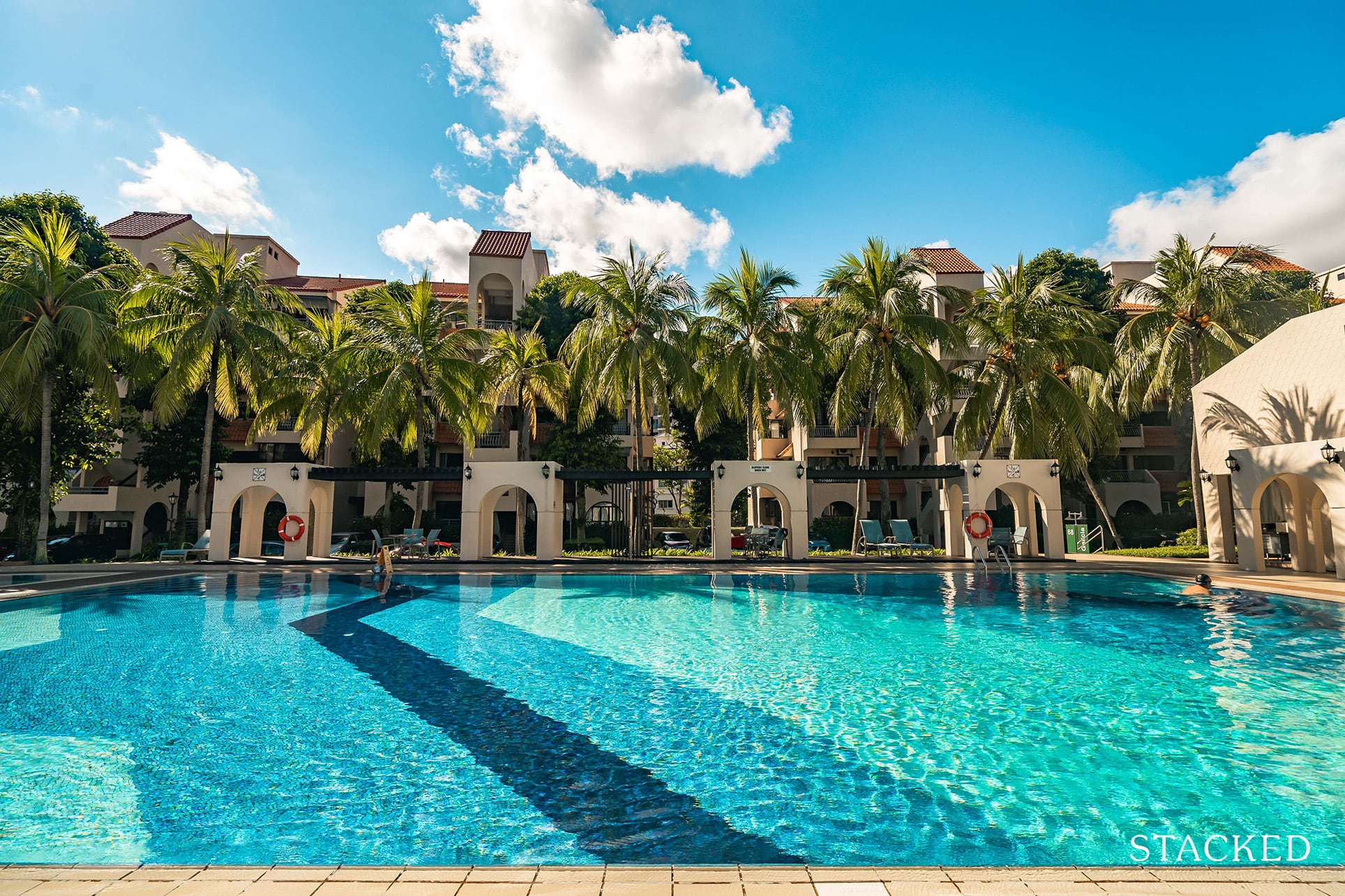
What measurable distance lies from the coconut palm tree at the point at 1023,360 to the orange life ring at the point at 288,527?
22.7 m

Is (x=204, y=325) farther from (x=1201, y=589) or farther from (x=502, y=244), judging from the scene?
(x=1201, y=589)

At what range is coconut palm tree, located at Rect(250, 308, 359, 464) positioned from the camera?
2330 centimetres

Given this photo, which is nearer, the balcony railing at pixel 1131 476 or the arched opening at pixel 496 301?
the balcony railing at pixel 1131 476

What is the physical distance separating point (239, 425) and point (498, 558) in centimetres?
2162

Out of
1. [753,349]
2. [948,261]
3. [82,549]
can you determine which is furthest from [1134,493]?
[82,549]

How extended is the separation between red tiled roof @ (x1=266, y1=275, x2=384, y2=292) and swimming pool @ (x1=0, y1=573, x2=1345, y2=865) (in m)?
32.1

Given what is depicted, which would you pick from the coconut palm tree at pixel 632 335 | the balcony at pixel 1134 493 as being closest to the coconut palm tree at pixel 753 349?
the coconut palm tree at pixel 632 335

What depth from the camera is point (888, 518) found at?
1359 inches

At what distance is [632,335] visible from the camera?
22109 mm

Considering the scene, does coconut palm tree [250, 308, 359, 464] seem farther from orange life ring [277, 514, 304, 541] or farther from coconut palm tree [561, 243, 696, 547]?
coconut palm tree [561, 243, 696, 547]

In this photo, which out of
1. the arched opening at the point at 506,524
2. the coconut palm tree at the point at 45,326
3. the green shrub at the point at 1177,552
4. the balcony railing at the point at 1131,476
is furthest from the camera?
the balcony railing at the point at 1131,476

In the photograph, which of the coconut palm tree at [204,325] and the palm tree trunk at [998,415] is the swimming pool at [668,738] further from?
the coconut palm tree at [204,325]

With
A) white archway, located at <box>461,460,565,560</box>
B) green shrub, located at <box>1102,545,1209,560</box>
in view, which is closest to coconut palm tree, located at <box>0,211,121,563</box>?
white archway, located at <box>461,460,565,560</box>

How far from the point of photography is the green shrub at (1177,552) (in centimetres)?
2116
